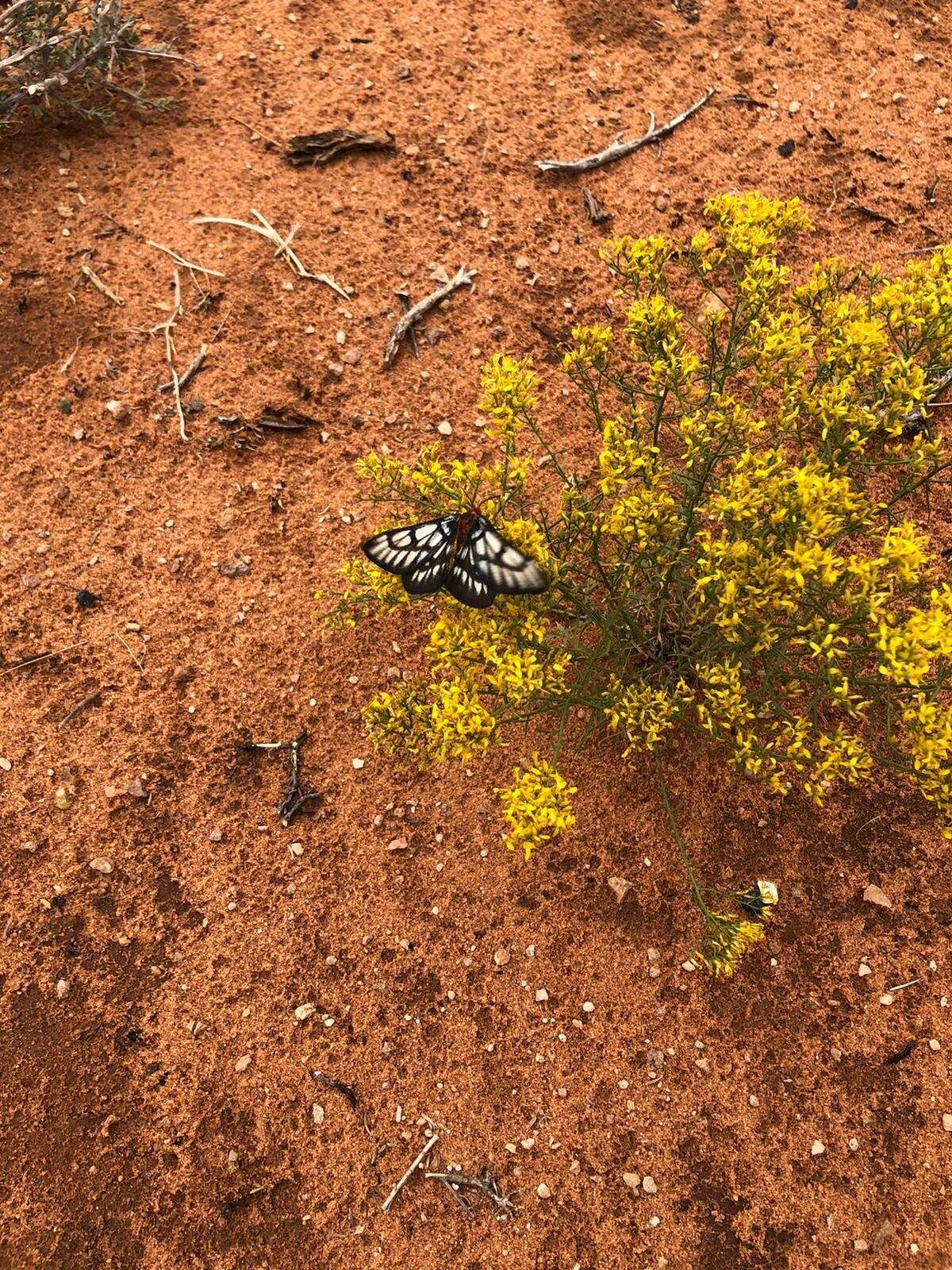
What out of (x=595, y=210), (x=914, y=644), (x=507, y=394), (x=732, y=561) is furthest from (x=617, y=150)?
(x=914, y=644)

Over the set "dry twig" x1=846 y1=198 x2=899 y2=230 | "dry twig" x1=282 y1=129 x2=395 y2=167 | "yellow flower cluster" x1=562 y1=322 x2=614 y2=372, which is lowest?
"dry twig" x1=846 y1=198 x2=899 y2=230

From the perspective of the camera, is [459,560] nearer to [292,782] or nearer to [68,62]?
[292,782]

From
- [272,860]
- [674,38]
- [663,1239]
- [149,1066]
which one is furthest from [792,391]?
[674,38]

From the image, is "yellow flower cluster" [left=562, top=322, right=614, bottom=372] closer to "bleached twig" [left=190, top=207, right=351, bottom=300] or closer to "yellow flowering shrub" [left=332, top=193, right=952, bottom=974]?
"yellow flowering shrub" [left=332, top=193, right=952, bottom=974]

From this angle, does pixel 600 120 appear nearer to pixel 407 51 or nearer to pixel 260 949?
pixel 407 51

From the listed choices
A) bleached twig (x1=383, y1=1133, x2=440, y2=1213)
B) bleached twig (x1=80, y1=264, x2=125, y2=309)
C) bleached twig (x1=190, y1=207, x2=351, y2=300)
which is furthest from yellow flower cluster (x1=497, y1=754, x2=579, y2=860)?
bleached twig (x1=80, y1=264, x2=125, y2=309)

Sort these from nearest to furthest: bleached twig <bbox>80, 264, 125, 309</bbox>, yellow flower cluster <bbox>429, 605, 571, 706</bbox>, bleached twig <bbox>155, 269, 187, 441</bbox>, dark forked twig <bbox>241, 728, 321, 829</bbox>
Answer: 1. yellow flower cluster <bbox>429, 605, 571, 706</bbox>
2. dark forked twig <bbox>241, 728, 321, 829</bbox>
3. bleached twig <bbox>155, 269, 187, 441</bbox>
4. bleached twig <bbox>80, 264, 125, 309</bbox>
